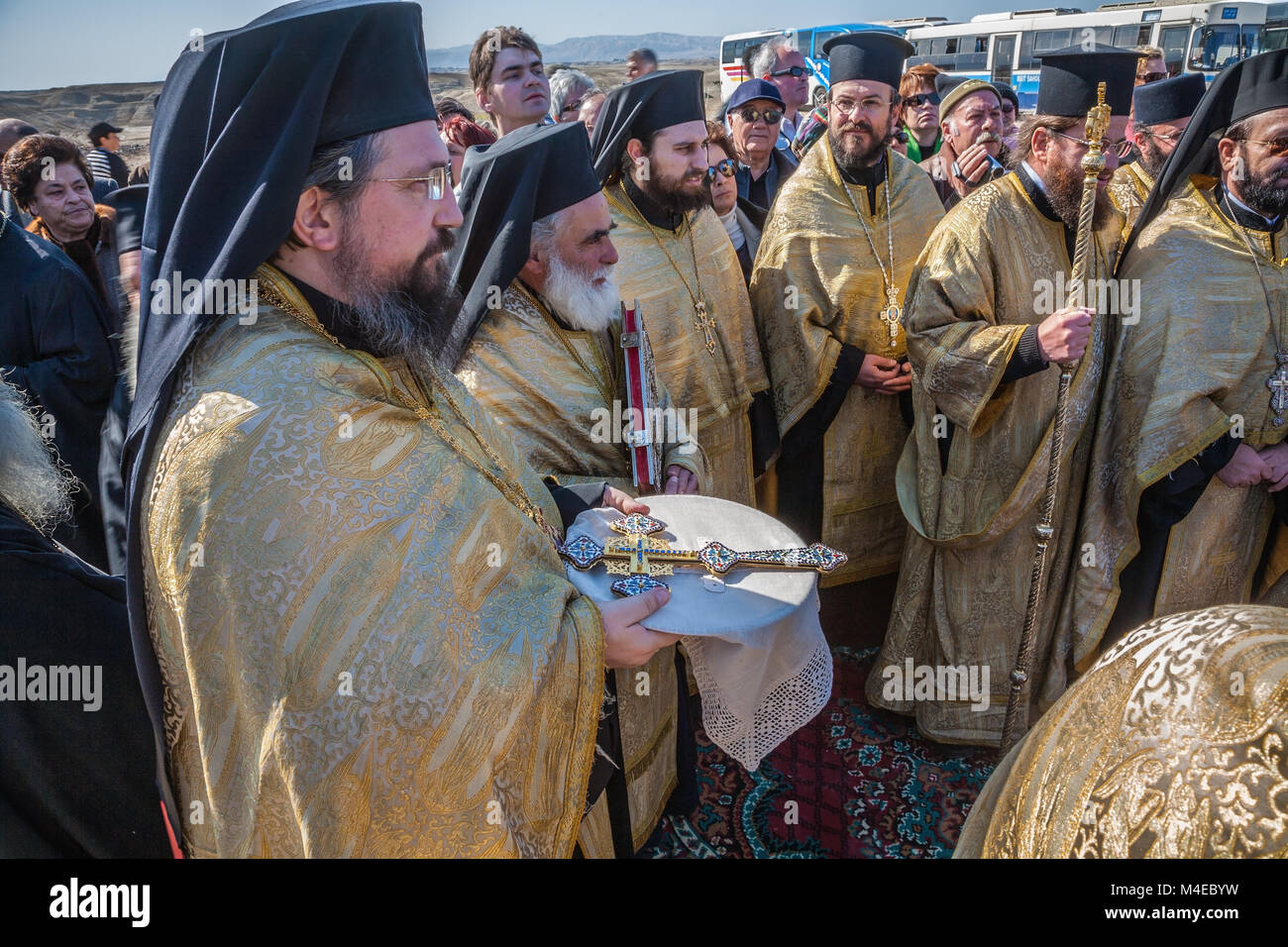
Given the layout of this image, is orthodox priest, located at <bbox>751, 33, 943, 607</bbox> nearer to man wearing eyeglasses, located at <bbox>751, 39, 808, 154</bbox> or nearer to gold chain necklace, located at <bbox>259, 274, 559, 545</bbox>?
gold chain necklace, located at <bbox>259, 274, 559, 545</bbox>

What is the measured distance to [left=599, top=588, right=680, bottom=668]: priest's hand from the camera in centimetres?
190

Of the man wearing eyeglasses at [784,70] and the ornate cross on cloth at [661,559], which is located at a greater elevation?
the man wearing eyeglasses at [784,70]

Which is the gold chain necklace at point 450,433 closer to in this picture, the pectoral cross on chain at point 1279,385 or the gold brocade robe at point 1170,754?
the gold brocade robe at point 1170,754

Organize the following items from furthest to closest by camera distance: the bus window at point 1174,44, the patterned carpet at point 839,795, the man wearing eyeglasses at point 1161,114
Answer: the bus window at point 1174,44
the man wearing eyeglasses at point 1161,114
the patterned carpet at point 839,795

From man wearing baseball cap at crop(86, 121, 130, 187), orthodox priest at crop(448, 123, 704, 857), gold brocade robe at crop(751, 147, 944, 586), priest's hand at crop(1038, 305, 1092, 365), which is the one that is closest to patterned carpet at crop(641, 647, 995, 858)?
orthodox priest at crop(448, 123, 704, 857)

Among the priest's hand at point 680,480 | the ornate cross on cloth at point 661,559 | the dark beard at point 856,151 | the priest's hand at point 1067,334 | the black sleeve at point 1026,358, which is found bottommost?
the priest's hand at point 680,480

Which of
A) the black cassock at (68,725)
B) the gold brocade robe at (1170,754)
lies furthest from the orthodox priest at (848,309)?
the gold brocade robe at (1170,754)

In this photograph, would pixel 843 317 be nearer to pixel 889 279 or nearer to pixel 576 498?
pixel 889 279

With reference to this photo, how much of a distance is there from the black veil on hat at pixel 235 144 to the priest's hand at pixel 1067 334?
2.57 metres

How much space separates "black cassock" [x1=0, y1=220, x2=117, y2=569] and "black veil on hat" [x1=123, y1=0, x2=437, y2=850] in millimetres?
3010

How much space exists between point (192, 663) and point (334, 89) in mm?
1084

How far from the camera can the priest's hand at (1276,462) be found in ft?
11.8
